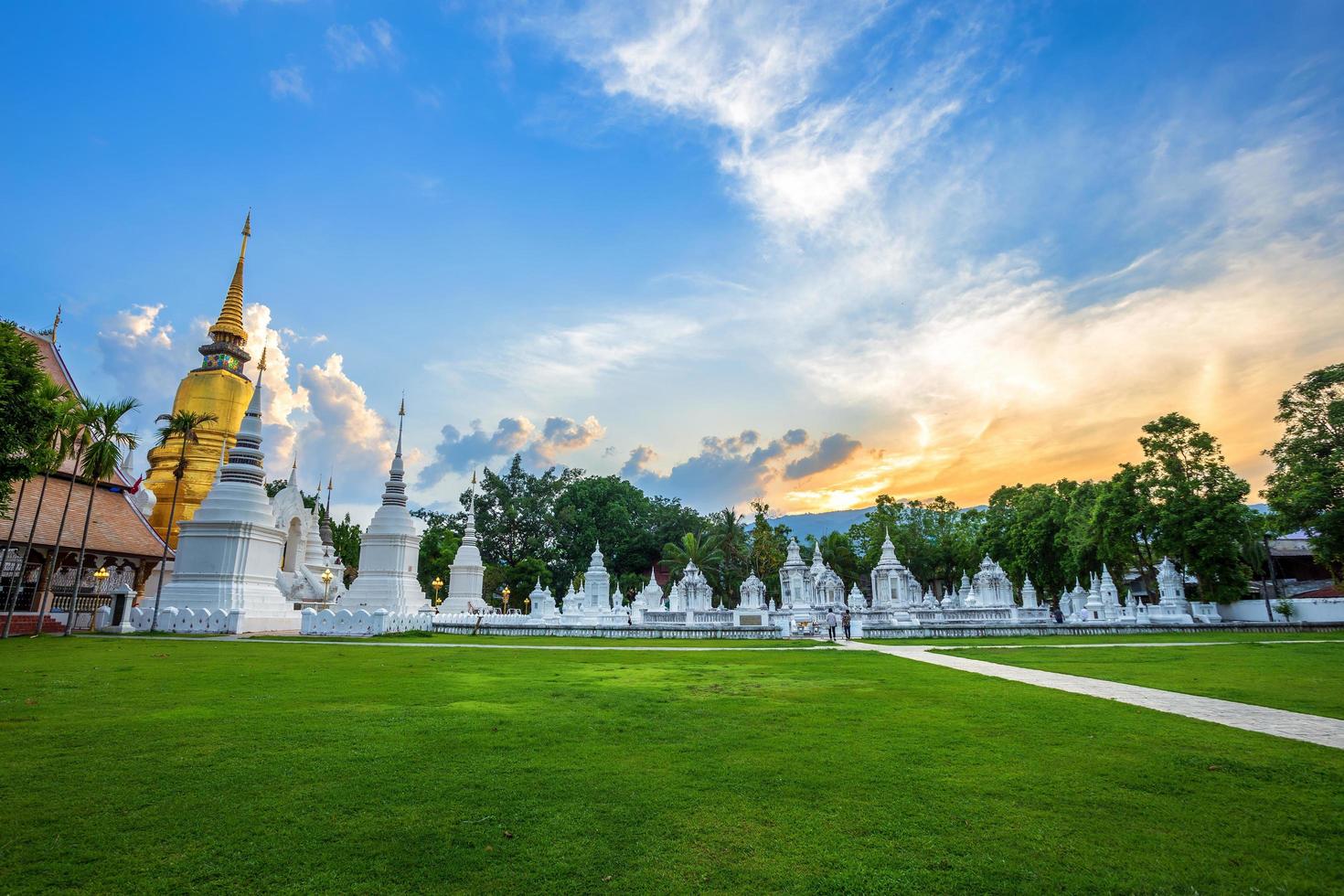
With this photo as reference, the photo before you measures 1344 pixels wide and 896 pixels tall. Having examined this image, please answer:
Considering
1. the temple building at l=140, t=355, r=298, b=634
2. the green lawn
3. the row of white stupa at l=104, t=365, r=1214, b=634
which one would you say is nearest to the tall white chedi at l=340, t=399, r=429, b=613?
the row of white stupa at l=104, t=365, r=1214, b=634

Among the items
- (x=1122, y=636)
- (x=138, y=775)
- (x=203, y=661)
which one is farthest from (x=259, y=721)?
(x=1122, y=636)

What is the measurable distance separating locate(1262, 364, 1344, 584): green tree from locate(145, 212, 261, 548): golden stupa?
52675mm

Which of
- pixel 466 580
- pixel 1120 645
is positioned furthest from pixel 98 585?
pixel 1120 645

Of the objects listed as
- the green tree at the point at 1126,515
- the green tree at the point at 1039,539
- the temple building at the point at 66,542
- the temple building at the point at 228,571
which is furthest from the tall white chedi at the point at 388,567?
the green tree at the point at 1039,539

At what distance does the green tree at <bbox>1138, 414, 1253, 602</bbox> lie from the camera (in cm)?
3731

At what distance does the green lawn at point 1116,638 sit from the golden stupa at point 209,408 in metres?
38.1

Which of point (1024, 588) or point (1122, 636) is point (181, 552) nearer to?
point (1122, 636)

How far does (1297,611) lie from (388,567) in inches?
1768

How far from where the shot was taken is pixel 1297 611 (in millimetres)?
36219

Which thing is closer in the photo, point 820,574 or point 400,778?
point 400,778

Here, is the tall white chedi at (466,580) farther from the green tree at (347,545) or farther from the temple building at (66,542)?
the green tree at (347,545)

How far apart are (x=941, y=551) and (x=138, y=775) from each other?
69.3 m

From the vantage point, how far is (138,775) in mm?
6227

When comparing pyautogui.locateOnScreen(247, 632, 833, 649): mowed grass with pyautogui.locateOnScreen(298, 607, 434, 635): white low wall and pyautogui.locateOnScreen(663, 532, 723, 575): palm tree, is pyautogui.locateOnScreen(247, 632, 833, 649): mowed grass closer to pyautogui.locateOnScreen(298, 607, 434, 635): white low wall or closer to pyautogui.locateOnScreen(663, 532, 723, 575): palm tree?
pyautogui.locateOnScreen(298, 607, 434, 635): white low wall
